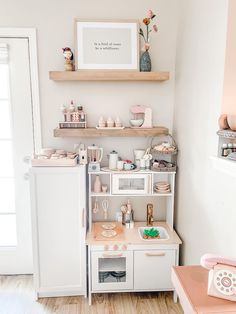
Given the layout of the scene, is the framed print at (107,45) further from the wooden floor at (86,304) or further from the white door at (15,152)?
the wooden floor at (86,304)

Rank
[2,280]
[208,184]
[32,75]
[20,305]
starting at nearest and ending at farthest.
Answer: [208,184]
[20,305]
[32,75]
[2,280]

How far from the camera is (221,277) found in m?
1.03

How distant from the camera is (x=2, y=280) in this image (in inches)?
95.1

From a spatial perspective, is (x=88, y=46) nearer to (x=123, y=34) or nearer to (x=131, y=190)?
(x=123, y=34)

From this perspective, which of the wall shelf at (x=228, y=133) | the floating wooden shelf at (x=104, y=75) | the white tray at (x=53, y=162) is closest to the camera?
the wall shelf at (x=228, y=133)

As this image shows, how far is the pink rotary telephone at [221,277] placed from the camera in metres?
1.01

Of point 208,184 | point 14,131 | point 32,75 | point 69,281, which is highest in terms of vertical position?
point 32,75

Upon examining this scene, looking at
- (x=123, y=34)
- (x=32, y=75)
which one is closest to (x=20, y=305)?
(x=32, y=75)

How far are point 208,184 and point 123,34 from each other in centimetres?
140

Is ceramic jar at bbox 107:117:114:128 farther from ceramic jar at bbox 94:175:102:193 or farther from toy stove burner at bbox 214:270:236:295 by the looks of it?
toy stove burner at bbox 214:270:236:295

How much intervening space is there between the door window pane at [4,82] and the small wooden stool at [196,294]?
192cm

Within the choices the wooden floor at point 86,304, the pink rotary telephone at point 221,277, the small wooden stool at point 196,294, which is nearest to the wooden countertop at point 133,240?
the wooden floor at point 86,304

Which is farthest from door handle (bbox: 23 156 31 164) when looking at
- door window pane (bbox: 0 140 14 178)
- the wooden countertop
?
the wooden countertop

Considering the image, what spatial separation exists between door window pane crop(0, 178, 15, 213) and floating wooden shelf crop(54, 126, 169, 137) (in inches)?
25.3
